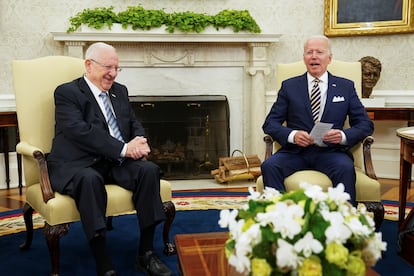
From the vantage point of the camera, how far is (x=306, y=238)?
124 cm

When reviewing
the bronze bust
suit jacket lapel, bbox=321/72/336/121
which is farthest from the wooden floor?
suit jacket lapel, bbox=321/72/336/121

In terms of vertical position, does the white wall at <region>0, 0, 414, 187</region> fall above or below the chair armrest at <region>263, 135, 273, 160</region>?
above

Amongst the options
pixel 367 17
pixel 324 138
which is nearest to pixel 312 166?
pixel 324 138

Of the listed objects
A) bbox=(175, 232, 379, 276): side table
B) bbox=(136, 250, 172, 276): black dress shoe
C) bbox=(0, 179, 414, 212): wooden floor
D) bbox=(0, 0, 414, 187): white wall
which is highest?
bbox=(0, 0, 414, 187): white wall

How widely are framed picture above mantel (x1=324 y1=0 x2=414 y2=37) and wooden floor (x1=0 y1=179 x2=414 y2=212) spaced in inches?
65.0

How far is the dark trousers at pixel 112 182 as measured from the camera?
8.11ft

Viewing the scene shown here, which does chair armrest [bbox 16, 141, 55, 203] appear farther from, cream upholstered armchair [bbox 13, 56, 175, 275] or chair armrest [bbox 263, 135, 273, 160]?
chair armrest [bbox 263, 135, 273, 160]

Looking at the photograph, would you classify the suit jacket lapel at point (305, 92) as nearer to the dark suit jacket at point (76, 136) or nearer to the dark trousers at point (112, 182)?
the dark trousers at point (112, 182)

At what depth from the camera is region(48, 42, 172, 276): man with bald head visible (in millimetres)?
2500

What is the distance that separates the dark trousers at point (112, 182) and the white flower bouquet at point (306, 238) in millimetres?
1259

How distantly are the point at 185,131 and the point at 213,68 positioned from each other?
2.51 ft

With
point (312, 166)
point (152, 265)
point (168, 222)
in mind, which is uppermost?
point (312, 166)

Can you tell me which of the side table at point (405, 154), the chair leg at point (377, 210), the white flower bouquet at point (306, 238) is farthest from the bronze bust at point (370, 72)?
the white flower bouquet at point (306, 238)

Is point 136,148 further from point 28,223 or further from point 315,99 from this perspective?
point 315,99
